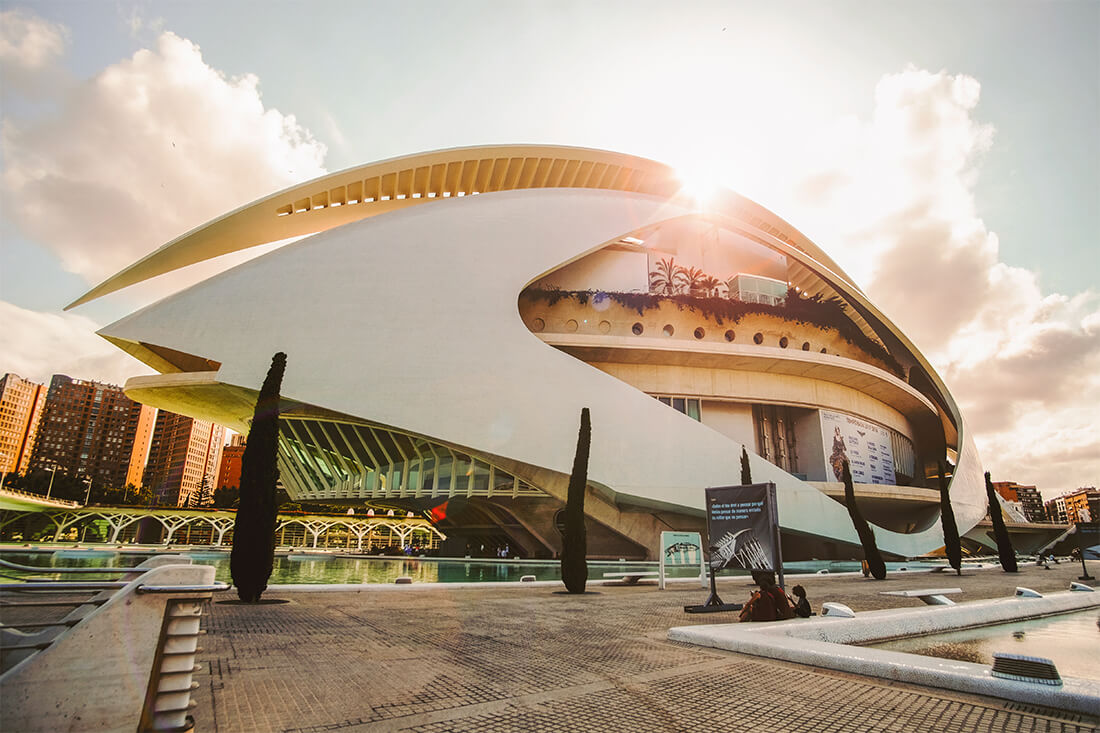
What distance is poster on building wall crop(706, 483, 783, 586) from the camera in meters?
8.31

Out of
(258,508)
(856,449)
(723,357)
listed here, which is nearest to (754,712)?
(258,508)

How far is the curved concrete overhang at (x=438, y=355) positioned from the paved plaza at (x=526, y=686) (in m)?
12.6

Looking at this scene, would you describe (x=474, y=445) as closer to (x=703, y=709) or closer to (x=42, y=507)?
(x=703, y=709)

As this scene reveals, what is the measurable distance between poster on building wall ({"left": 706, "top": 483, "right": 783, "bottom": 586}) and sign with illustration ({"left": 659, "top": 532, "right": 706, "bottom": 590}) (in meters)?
5.88

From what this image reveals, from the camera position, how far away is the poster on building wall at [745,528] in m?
8.31

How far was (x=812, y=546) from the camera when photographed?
84.8 ft

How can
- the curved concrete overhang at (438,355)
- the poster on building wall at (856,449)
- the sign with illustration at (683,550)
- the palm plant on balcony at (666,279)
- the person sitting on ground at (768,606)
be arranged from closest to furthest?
1. the person sitting on ground at (768,606)
2. the sign with illustration at (683,550)
3. the curved concrete overhang at (438,355)
4. the poster on building wall at (856,449)
5. the palm plant on balcony at (666,279)

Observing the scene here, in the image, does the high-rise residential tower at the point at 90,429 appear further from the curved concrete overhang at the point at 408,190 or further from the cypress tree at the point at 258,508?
the cypress tree at the point at 258,508

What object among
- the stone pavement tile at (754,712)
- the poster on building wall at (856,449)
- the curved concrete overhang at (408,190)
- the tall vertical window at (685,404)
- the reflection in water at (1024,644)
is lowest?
the reflection in water at (1024,644)

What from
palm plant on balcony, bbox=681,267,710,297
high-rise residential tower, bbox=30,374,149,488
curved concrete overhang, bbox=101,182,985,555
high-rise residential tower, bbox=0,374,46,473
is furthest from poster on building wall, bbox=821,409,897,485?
high-rise residential tower, bbox=30,374,149,488

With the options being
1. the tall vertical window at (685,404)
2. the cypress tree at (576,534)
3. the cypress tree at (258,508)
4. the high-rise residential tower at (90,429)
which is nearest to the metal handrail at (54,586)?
the cypress tree at (258,508)

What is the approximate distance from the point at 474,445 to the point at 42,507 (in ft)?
108

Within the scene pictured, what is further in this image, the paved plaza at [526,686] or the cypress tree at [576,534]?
the cypress tree at [576,534]

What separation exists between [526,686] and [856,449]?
2691cm
